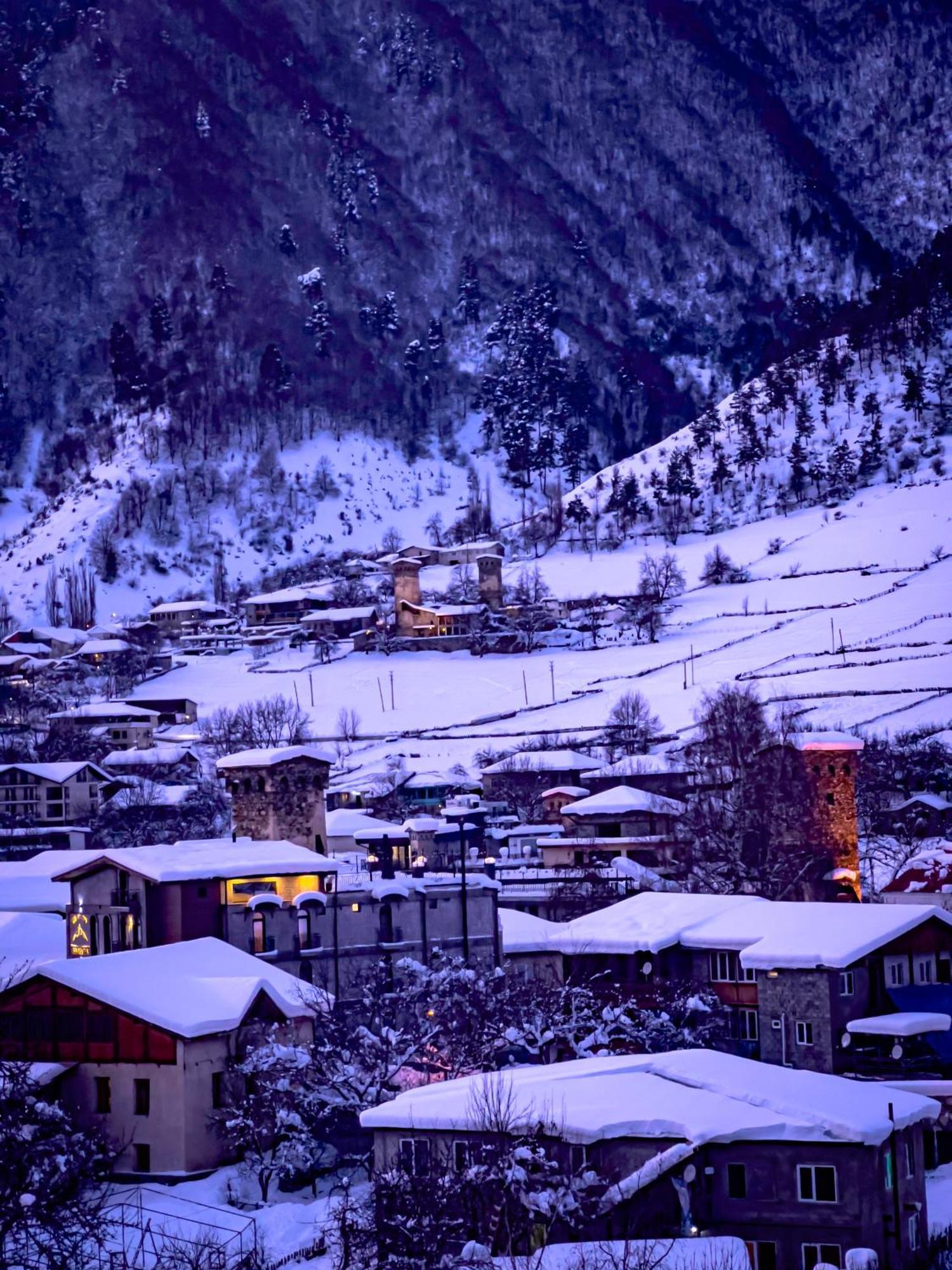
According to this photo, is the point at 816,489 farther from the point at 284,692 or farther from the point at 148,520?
the point at 148,520

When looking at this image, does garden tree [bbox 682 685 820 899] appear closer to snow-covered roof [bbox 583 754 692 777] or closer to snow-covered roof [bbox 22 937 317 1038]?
snow-covered roof [bbox 583 754 692 777]

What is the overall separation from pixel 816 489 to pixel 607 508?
65.5 feet

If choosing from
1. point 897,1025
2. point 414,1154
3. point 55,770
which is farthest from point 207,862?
point 55,770

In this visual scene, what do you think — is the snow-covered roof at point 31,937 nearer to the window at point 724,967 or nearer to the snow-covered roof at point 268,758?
the snow-covered roof at point 268,758

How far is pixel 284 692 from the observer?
122625 mm

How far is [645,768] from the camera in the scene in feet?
270

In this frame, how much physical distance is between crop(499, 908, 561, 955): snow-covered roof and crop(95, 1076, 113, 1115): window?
12.8 meters

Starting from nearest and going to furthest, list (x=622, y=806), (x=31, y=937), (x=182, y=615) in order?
(x=31, y=937), (x=622, y=806), (x=182, y=615)

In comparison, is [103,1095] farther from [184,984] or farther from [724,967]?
[724,967]

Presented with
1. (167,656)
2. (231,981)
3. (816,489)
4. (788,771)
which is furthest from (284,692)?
(231,981)

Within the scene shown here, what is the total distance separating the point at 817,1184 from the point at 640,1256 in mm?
6075

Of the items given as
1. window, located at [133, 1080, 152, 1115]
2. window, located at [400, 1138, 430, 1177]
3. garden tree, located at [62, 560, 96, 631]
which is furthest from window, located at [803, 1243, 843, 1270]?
garden tree, located at [62, 560, 96, 631]

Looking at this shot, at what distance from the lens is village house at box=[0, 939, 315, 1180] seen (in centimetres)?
3584

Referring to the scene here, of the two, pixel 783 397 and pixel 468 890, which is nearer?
pixel 468 890
